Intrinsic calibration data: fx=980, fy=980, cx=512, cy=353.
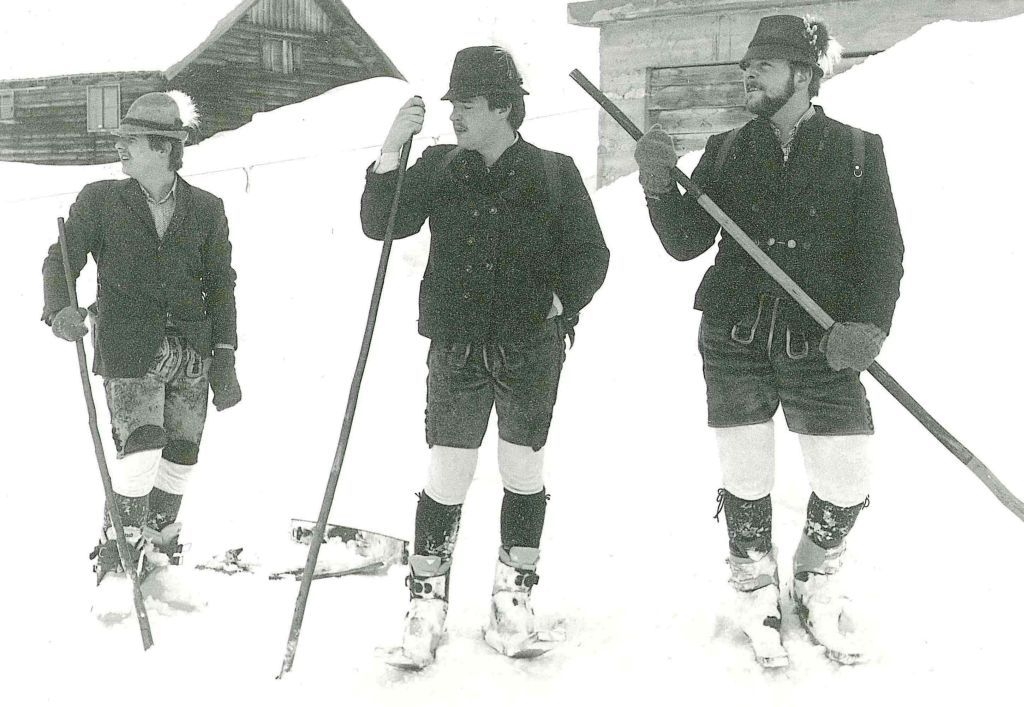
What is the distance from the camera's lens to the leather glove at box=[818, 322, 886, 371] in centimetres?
322

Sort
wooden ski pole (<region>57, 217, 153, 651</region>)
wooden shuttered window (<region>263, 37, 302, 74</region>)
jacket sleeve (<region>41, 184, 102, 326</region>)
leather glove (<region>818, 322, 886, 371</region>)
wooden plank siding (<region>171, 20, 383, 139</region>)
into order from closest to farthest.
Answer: leather glove (<region>818, 322, 886, 371</region>) < wooden ski pole (<region>57, 217, 153, 651</region>) < jacket sleeve (<region>41, 184, 102, 326</region>) < wooden plank siding (<region>171, 20, 383, 139</region>) < wooden shuttered window (<region>263, 37, 302, 74</region>)

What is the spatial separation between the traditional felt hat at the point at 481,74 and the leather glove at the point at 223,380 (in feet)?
5.12

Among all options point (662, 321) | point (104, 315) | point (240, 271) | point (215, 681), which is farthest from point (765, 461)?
point (240, 271)

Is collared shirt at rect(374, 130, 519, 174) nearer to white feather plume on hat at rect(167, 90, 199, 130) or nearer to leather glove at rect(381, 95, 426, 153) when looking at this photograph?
leather glove at rect(381, 95, 426, 153)

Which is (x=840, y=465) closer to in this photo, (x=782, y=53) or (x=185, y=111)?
(x=782, y=53)

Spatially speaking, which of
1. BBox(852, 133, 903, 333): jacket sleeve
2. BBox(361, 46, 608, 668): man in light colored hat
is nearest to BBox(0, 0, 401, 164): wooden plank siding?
BBox(361, 46, 608, 668): man in light colored hat

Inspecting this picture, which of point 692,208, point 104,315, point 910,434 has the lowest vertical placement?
point 910,434

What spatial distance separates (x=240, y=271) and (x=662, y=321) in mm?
5982

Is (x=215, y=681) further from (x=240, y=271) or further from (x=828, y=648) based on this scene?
(x=240, y=271)

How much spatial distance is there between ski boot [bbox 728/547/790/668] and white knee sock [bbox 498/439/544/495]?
797mm

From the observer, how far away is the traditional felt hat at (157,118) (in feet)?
12.7

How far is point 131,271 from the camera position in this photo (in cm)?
395

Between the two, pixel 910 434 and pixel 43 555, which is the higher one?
pixel 910 434

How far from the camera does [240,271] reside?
1112 cm
